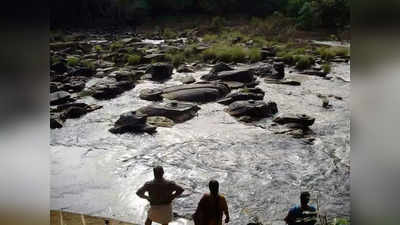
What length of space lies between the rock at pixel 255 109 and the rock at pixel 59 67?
1.65 meters

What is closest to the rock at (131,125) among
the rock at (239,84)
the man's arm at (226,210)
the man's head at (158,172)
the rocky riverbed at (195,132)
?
the rocky riverbed at (195,132)

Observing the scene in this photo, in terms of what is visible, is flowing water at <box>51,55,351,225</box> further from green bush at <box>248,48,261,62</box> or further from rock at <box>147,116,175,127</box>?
green bush at <box>248,48,261,62</box>

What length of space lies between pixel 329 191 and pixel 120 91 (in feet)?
6.64

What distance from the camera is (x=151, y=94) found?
4.14 meters

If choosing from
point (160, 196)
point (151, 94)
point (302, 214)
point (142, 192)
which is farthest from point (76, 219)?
point (302, 214)

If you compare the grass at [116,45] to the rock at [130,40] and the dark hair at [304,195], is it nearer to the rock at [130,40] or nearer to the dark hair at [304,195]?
the rock at [130,40]

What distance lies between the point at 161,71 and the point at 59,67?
1.00 metres

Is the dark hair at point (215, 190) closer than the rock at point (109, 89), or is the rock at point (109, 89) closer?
the dark hair at point (215, 190)

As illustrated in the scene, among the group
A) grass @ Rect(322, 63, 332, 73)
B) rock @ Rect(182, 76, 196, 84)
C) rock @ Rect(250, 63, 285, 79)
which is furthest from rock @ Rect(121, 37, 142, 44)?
grass @ Rect(322, 63, 332, 73)

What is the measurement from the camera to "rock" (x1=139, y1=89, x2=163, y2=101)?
4125mm

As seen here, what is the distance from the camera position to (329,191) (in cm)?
373

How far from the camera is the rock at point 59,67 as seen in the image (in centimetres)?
436
